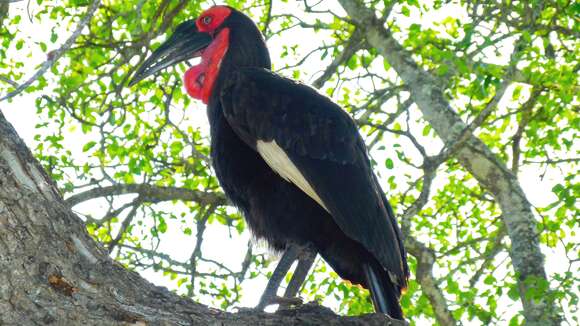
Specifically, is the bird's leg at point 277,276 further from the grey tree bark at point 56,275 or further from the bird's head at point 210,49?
the bird's head at point 210,49

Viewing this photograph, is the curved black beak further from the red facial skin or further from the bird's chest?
the bird's chest

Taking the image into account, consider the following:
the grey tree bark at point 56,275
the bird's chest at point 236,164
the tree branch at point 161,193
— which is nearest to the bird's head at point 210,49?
the bird's chest at point 236,164

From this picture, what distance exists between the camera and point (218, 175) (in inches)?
165

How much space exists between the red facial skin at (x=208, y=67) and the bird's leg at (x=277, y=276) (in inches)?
38.1

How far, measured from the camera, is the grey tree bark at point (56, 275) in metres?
2.42

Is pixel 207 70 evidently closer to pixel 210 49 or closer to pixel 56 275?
pixel 210 49

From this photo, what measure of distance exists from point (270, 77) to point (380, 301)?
1.20 metres

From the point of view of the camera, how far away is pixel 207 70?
4594mm

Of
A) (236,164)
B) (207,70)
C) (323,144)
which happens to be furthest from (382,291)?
(207,70)

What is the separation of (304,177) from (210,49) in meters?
1.25

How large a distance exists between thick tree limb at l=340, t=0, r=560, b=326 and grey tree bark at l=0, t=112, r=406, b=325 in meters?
2.33

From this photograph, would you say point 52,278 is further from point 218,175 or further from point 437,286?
point 437,286

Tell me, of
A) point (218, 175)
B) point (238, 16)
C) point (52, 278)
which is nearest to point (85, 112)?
point (238, 16)

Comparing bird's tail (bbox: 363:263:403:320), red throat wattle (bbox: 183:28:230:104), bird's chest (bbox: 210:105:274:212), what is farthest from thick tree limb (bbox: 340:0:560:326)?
bird's chest (bbox: 210:105:274:212)
